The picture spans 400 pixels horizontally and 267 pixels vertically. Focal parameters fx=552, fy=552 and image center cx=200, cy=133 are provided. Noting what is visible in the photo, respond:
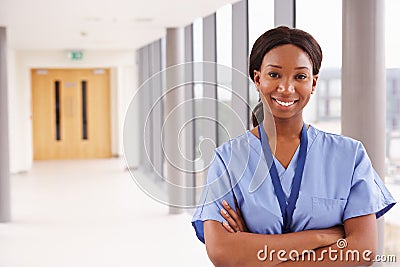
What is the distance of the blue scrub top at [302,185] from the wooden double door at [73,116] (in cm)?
1347

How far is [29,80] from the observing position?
43.8ft

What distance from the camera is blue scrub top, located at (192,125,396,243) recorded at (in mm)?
1638

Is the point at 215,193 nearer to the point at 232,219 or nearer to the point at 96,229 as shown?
the point at 232,219

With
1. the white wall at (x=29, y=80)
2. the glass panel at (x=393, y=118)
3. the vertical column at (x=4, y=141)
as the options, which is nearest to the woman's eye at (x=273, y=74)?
the glass panel at (x=393, y=118)

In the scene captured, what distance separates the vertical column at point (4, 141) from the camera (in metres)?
7.16

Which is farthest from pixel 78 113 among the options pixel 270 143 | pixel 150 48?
pixel 270 143

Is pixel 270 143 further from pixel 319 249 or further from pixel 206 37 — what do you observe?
pixel 206 37

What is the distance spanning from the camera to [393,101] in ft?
13.3

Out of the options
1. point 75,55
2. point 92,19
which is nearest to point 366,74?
point 92,19

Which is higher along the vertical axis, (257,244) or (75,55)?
(75,55)

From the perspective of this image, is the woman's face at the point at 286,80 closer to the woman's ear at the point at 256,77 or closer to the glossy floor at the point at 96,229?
the woman's ear at the point at 256,77

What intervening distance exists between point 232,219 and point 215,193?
0.09 meters

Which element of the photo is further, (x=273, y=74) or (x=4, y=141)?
(x=4, y=141)

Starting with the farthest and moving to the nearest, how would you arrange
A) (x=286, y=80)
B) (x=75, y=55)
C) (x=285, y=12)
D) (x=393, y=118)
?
(x=75, y=55), (x=285, y=12), (x=393, y=118), (x=286, y=80)
